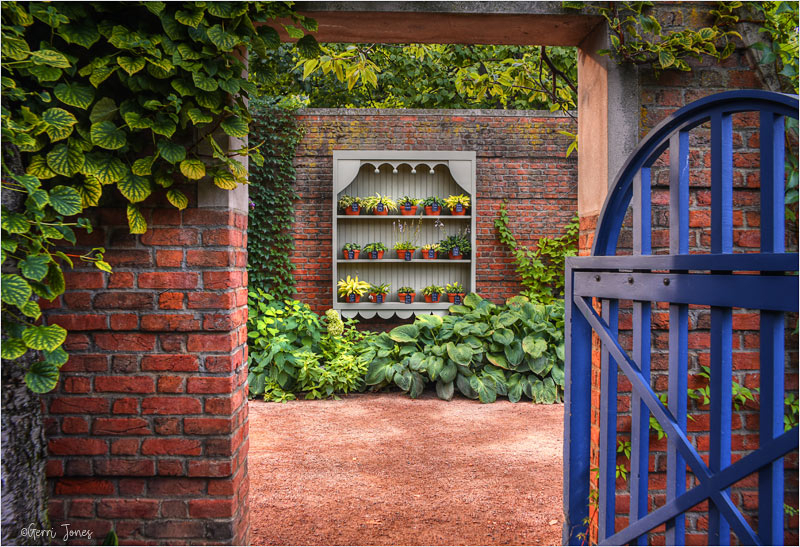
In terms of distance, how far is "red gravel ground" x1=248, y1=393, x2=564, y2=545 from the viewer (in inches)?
93.9

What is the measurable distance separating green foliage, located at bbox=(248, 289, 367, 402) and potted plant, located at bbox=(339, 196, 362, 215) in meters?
1.32

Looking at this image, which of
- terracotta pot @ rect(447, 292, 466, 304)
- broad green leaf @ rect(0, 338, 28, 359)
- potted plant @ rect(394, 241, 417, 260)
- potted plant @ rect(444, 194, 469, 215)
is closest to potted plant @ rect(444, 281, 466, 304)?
terracotta pot @ rect(447, 292, 466, 304)

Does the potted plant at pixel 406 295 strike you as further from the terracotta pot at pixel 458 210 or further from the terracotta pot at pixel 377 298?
the terracotta pot at pixel 458 210

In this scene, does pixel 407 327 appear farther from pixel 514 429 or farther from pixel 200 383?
pixel 200 383

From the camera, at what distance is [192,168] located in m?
1.63

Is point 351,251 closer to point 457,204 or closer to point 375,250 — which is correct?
point 375,250

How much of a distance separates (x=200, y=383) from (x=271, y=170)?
4.68 meters

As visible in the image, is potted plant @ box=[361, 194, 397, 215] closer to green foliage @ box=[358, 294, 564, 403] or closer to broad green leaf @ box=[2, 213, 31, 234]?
green foliage @ box=[358, 294, 564, 403]

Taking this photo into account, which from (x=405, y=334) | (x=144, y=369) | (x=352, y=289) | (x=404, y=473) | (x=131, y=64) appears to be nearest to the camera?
(x=131, y=64)

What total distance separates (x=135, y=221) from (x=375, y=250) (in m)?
4.41

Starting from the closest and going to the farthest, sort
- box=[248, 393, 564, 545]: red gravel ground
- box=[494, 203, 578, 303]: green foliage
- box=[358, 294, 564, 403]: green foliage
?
box=[248, 393, 564, 545]: red gravel ground
box=[358, 294, 564, 403]: green foliage
box=[494, 203, 578, 303]: green foliage

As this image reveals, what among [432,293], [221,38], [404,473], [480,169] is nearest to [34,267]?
[221,38]

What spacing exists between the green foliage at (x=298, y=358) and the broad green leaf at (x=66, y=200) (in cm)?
332

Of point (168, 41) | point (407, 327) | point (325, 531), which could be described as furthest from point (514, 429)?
A: point (168, 41)
